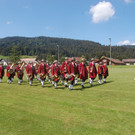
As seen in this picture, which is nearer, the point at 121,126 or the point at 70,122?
the point at 121,126

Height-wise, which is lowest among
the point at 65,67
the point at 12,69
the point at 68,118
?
the point at 68,118

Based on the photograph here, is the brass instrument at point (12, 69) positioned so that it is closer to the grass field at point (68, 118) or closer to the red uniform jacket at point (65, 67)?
the red uniform jacket at point (65, 67)

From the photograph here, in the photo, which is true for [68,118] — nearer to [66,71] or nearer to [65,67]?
[66,71]

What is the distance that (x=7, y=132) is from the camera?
4246mm

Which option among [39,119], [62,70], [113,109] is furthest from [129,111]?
[62,70]

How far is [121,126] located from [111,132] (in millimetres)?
503

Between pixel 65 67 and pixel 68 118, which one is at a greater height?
pixel 65 67

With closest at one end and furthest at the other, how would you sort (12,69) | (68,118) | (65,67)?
(68,118) → (65,67) → (12,69)

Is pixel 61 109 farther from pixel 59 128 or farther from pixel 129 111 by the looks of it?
pixel 129 111

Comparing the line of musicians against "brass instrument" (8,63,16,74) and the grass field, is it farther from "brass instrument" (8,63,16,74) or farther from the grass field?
the grass field

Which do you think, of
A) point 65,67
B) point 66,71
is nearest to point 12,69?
point 65,67

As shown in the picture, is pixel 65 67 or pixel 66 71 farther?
pixel 65 67

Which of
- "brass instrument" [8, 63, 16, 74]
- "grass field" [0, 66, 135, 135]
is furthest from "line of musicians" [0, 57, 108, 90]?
"grass field" [0, 66, 135, 135]

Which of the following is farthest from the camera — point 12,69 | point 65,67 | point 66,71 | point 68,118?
point 12,69
